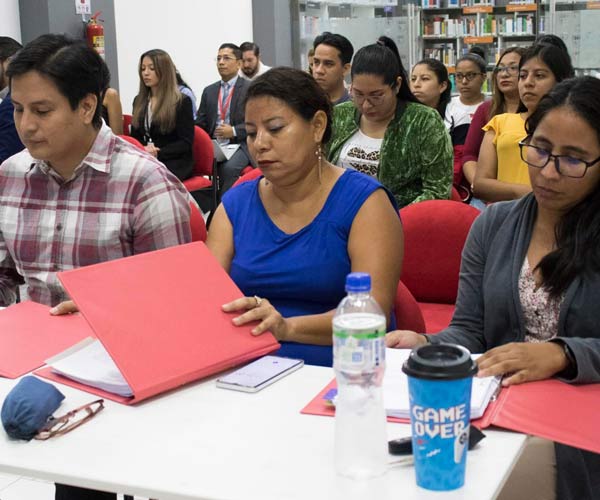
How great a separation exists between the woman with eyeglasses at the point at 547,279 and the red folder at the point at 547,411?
40mm

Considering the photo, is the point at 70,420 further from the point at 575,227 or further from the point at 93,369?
the point at 575,227

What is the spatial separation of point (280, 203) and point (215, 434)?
1.00 meters

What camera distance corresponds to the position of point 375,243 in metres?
2.13

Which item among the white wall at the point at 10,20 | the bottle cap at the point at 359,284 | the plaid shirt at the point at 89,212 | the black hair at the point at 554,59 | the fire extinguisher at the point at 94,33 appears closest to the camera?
the bottle cap at the point at 359,284

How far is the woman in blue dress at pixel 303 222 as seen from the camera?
7.04 ft

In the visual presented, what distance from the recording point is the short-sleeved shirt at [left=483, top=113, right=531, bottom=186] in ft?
12.7

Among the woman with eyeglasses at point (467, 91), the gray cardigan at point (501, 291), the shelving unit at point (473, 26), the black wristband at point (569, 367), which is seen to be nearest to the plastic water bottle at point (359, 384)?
the black wristband at point (569, 367)

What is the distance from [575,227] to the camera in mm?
1820

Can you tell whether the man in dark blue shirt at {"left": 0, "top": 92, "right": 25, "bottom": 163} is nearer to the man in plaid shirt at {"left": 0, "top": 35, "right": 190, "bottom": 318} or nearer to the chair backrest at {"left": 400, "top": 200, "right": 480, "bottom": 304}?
the man in plaid shirt at {"left": 0, "top": 35, "right": 190, "bottom": 318}

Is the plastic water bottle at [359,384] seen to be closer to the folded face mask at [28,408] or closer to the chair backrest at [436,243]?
the folded face mask at [28,408]

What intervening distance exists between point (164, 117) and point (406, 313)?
4579 millimetres

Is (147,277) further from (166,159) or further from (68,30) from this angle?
(68,30)

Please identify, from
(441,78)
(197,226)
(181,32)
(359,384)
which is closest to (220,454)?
(359,384)

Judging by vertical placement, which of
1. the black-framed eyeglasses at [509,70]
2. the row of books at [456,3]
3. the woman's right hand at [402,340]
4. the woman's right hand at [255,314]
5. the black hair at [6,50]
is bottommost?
the woman's right hand at [402,340]
